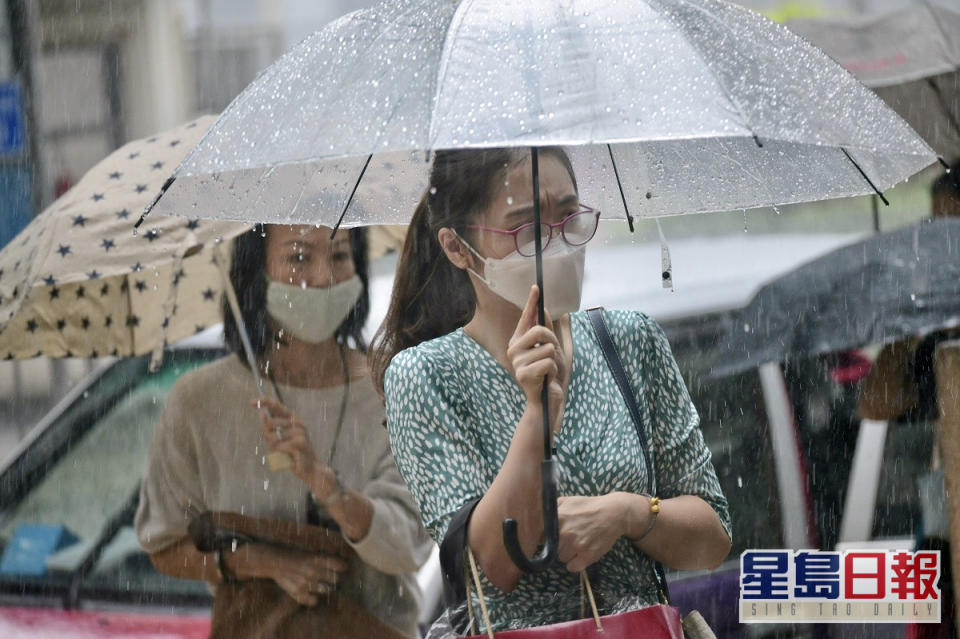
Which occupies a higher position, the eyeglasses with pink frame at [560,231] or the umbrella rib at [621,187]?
the eyeglasses with pink frame at [560,231]

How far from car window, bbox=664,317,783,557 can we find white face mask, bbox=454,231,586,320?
86.3 inches

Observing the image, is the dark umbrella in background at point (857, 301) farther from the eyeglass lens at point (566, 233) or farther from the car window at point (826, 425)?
the eyeglass lens at point (566, 233)

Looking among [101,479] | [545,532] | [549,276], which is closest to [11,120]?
[101,479]

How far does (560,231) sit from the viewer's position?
2609 mm

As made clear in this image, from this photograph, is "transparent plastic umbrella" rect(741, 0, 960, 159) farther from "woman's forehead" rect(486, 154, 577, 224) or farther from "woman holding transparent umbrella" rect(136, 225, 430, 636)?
"woman's forehead" rect(486, 154, 577, 224)

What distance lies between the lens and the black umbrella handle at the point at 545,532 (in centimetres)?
238

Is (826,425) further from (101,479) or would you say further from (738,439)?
(101,479)

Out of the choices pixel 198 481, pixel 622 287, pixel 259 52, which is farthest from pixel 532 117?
pixel 259 52

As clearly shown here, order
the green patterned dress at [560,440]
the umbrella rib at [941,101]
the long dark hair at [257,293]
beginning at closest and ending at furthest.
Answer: the green patterned dress at [560,440] → the long dark hair at [257,293] → the umbrella rib at [941,101]

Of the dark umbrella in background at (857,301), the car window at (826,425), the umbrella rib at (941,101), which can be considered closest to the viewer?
the dark umbrella in background at (857,301)

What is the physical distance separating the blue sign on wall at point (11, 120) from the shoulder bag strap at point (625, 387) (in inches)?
218

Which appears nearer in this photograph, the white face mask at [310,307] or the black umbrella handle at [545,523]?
the black umbrella handle at [545,523]

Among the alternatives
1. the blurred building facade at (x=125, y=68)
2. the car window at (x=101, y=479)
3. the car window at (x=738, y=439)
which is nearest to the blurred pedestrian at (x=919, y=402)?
the car window at (x=738, y=439)

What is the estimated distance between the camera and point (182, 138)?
13.5 ft
